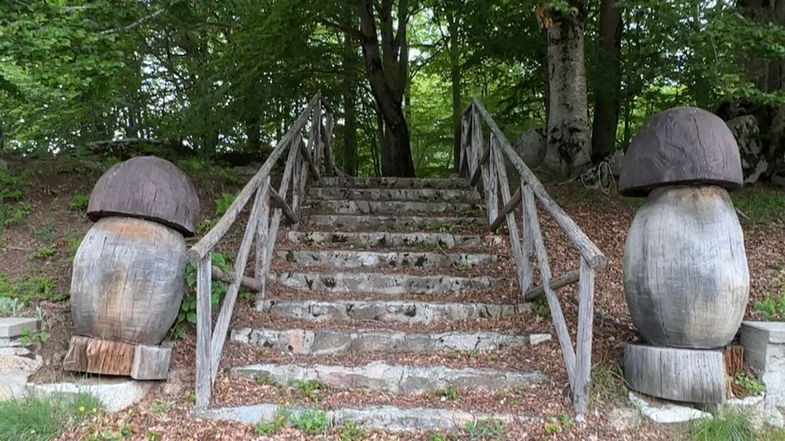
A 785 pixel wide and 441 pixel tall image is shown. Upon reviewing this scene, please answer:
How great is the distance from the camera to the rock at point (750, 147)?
6.96m

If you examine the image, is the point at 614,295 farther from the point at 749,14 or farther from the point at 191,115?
the point at 191,115

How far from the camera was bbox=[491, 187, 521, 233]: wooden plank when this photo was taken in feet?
15.0

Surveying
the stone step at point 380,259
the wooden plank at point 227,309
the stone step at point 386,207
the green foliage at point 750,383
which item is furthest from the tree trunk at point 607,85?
the wooden plank at point 227,309

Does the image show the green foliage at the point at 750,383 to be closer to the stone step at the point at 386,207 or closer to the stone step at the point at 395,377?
the stone step at the point at 395,377

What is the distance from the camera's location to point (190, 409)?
3154 millimetres

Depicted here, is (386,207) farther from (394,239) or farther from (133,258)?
(133,258)

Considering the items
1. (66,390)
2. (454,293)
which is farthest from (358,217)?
(66,390)

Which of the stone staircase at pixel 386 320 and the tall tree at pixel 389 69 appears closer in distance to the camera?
the stone staircase at pixel 386 320

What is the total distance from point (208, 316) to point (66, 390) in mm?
906

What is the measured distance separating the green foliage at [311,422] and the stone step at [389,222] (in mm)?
2805

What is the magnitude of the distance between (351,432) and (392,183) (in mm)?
4407

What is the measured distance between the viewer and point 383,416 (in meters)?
3.10

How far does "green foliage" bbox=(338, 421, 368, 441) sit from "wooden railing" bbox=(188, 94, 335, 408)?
829 mm

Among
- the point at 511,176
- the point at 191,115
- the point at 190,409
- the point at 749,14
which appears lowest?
the point at 190,409
